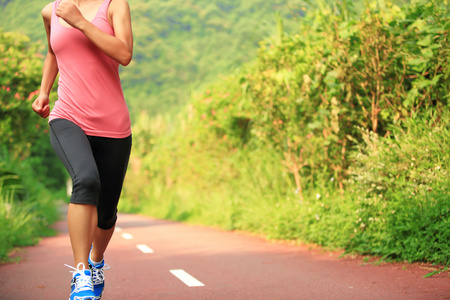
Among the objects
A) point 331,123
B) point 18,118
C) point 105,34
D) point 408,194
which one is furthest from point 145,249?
point 105,34

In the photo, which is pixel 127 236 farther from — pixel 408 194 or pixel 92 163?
pixel 92 163


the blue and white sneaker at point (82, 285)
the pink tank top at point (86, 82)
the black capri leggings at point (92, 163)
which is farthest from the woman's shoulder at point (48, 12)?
the blue and white sneaker at point (82, 285)

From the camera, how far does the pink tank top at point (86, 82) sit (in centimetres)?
330

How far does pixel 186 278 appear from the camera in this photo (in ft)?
17.9

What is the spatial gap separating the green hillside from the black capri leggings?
49266 mm

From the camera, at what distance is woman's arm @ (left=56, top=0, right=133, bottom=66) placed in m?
3.12

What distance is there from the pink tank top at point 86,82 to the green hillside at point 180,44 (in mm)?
49362

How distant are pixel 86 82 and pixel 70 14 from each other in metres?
0.39

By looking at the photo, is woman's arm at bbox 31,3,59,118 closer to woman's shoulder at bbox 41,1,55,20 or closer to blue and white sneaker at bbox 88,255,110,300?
woman's shoulder at bbox 41,1,55,20

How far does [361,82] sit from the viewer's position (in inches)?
281

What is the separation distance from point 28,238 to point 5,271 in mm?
3385

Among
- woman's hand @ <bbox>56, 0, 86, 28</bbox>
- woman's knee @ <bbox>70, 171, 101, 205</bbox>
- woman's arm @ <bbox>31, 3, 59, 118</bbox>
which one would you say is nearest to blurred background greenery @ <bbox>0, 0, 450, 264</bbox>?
woman's arm @ <bbox>31, 3, 59, 118</bbox>

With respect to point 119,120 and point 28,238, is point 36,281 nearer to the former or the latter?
point 119,120

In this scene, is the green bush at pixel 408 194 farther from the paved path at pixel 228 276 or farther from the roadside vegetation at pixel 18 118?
the roadside vegetation at pixel 18 118
